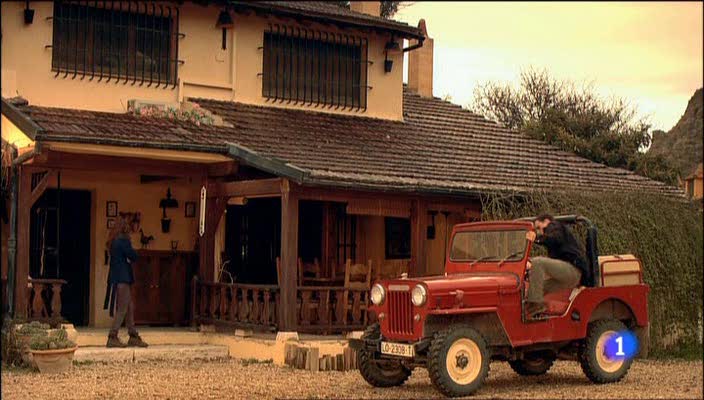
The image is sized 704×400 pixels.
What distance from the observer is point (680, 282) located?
14.3 metres

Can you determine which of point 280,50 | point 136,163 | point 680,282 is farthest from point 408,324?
point 280,50

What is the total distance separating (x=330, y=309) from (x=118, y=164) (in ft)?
11.9

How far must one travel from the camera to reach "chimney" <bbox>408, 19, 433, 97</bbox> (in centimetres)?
2291

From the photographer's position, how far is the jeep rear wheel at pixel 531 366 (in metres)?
12.1

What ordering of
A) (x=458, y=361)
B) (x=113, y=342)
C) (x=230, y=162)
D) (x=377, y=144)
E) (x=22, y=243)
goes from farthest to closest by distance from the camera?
(x=377, y=144) → (x=230, y=162) → (x=113, y=342) → (x=22, y=243) → (x=458, y=361)

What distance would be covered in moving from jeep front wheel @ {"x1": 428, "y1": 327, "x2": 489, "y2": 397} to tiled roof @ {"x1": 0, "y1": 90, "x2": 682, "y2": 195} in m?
4.24

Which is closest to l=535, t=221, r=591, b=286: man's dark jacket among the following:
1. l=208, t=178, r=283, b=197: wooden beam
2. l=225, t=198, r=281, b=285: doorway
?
l=208, t=178, r=283, b=197: wooden beam

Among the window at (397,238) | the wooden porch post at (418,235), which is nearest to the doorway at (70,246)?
the wooden porch post at (418,235)

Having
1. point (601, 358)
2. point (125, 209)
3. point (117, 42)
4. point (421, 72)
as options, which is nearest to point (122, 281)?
point (125, 209)

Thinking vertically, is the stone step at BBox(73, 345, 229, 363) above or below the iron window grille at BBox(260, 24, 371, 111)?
below

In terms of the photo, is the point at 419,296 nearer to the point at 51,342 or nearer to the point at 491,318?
the point at 491,318

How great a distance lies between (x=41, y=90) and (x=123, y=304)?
11.6ft

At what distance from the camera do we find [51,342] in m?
13.0

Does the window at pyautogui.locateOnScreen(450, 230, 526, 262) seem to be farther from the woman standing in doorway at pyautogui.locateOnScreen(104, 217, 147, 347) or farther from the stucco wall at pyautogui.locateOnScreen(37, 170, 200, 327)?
the stucco wall at pyautogui.locateOnScreen(37, 170, 200, 327)
